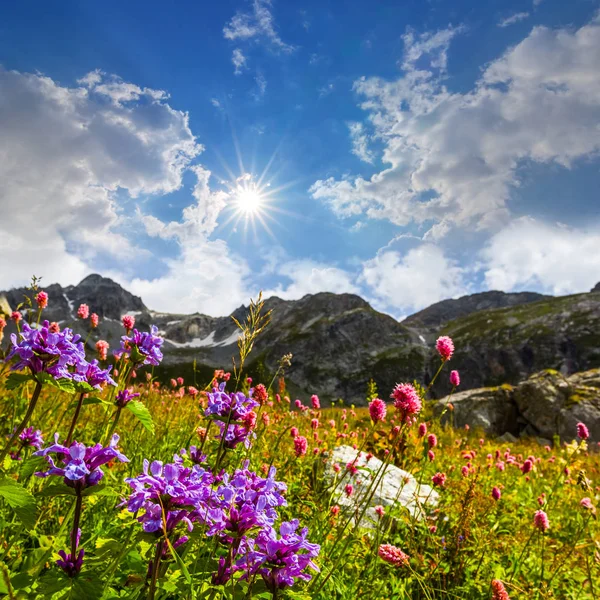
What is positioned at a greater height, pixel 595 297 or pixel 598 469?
pixel 595 297

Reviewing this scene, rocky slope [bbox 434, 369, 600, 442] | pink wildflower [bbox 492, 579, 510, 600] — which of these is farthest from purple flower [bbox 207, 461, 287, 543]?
rocky slope [bbox 434, 369, 600, 442]

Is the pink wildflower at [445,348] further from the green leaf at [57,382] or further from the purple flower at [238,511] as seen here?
the green leaf at [57,382]

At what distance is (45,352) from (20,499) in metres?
0.71

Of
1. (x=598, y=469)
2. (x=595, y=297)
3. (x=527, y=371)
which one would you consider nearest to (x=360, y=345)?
(x=527, y=371)

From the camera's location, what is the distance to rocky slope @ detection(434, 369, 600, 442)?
63.9 ft

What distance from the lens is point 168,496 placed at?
5.07 feet

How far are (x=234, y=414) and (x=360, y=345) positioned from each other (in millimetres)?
163262

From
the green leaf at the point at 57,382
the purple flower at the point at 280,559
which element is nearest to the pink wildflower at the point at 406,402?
the purple flower at the point at 280,559

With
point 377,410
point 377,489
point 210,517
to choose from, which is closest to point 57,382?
point 210,517

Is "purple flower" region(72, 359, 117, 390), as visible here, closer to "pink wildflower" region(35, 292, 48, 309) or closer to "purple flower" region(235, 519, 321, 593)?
"purple flower" region(235, 519, 321, 593)

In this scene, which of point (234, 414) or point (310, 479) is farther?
point (310, 479)

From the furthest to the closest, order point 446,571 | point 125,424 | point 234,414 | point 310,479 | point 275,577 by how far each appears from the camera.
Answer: point 125,424
point 310,479
point 446,571
point 234,414
point 275,577

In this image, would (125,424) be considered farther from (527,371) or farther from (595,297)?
(595,297)

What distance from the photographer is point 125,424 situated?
599 cm
